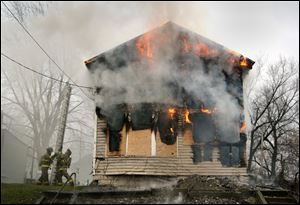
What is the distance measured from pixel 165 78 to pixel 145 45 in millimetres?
1722

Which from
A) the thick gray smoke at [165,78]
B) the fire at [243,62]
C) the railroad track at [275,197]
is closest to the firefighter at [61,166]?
the thick gray smoke at [165,78]

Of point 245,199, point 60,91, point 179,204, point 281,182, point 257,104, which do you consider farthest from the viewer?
point 60,91

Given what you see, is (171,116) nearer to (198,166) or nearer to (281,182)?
(198,166)

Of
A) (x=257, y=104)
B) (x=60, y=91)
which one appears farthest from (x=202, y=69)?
(x=60, y=91)

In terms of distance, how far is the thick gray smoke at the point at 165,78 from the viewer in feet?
44.4

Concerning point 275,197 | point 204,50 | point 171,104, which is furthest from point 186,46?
point 275,197

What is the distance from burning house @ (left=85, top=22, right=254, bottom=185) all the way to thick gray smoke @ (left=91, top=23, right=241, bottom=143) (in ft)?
0.12

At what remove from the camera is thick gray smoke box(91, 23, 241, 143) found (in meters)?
13.5

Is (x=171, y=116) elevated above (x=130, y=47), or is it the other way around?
(x=130, y=47)

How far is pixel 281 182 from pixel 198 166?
3193 millimetres

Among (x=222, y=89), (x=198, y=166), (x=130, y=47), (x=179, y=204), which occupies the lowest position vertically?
(x=179, y=204)

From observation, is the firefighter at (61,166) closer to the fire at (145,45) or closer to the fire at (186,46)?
the fire at (145,45)

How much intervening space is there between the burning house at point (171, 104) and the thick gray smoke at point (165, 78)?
0.12ft

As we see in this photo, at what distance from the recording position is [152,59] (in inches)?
541
